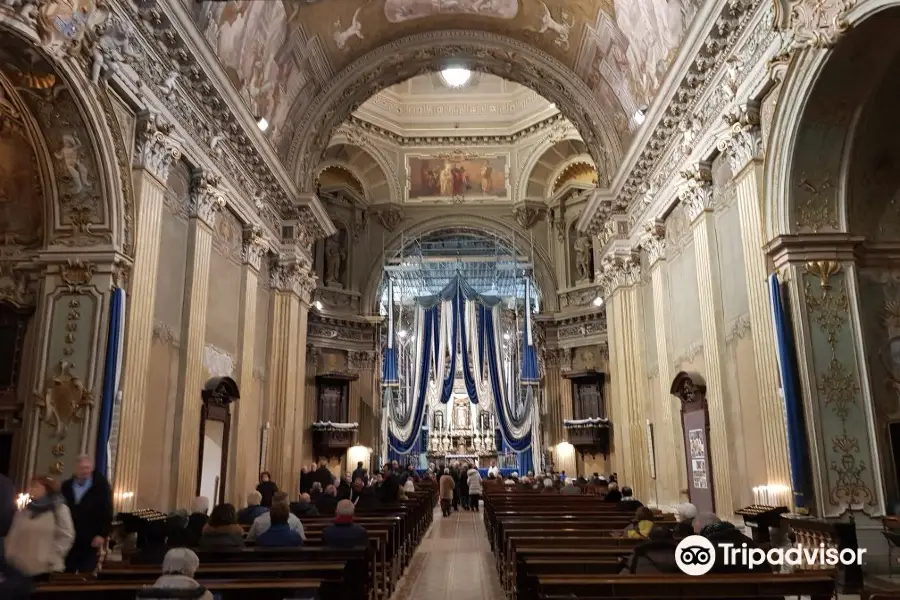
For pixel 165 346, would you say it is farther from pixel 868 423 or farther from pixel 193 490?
pixel 868 423

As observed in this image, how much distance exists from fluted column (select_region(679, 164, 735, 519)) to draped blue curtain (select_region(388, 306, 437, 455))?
1174 cm

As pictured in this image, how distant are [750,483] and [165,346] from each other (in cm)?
745

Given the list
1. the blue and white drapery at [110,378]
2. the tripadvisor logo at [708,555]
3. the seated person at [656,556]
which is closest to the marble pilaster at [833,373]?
the tripadvisor logo at [708,555]

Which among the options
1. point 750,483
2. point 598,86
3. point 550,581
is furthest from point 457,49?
point 550,581

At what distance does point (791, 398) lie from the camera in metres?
6.72

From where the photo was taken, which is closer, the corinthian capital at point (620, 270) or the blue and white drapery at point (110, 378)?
the blue and white drapery at point (110, 378)

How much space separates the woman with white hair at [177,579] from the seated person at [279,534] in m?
2.10

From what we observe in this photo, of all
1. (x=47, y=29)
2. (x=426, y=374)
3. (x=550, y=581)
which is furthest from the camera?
(x=426, y=374)

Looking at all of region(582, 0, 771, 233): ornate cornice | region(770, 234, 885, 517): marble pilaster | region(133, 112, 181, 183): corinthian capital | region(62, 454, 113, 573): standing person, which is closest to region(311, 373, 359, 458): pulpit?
region(582, 0, 771, 233): ornate cornice

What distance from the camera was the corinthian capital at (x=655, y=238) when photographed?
11.7m

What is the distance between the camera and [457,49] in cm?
1489

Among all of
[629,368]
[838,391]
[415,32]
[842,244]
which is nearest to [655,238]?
[629,368]

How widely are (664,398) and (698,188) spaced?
4.08m

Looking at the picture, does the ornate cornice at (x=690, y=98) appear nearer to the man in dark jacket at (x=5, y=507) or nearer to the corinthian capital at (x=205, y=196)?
the corinthian capital at (x=205, y=196)
